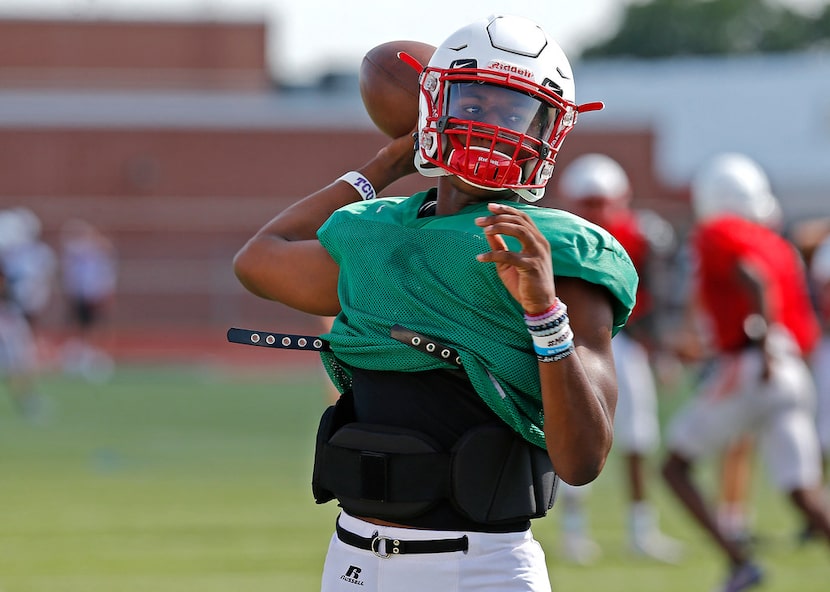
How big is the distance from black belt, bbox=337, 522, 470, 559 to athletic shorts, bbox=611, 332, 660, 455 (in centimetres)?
558

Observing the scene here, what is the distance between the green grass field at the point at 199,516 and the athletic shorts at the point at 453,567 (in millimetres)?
4246

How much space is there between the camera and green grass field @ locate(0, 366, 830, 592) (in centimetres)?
762

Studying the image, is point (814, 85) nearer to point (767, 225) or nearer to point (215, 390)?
point (215, 390)

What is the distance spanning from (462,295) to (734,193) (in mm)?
5210

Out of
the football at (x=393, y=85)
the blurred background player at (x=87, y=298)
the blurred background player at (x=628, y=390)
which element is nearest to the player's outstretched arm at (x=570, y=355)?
the football at (x=393, y=85)

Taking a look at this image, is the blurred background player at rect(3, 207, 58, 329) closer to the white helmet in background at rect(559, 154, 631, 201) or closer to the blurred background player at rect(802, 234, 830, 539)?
the white helmet in background at rect(559, 154, 631, 201)

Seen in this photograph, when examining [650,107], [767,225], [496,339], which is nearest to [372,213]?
[496,339]

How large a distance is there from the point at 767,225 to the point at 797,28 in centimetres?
7348

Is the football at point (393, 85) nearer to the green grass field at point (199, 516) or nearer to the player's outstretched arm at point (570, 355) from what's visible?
the player's outstretched arm at point (570, 355)

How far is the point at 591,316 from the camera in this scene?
116 inches

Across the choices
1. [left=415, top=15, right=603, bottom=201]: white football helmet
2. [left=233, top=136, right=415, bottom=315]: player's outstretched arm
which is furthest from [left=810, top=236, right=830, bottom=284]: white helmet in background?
[left=415, top=15, right=603, bottom=201]: white football helmet

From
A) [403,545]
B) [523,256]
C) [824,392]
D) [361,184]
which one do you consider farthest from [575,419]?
[824,392]

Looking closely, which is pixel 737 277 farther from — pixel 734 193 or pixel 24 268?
pixel 24 268

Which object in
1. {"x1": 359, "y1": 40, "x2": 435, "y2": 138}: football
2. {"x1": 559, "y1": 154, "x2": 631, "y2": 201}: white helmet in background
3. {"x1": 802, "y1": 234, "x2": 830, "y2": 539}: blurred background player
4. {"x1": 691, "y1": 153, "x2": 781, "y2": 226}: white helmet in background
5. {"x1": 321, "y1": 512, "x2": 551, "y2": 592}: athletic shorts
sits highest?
{"x1": 559, "y1": 154, "x2": 631, "y2": 201}: white helmet in background
